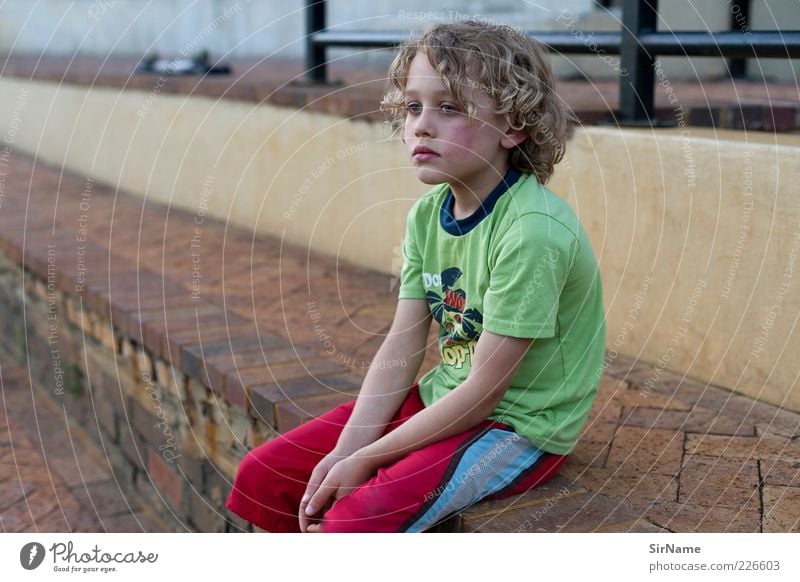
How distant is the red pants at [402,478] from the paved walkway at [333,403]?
0.05m

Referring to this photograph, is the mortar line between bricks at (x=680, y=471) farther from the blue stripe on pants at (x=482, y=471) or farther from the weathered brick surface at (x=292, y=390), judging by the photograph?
the weathered brick surface at (x=292, y=390)

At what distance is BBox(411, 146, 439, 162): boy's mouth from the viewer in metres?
1.74

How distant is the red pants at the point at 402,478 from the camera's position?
5.61 ft

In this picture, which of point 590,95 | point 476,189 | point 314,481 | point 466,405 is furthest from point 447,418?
point 590,95

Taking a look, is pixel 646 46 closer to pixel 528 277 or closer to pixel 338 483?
pixel 528 277

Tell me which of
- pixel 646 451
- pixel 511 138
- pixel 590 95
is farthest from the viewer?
pixel 590 95

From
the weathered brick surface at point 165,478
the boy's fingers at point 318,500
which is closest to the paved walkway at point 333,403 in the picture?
the weathered brick surface at point 165,478

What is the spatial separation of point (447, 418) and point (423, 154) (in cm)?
43

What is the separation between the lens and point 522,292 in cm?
167

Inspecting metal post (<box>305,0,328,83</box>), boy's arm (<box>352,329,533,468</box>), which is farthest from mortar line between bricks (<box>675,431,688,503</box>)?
metal post (<box>305,0,328,83</box>)

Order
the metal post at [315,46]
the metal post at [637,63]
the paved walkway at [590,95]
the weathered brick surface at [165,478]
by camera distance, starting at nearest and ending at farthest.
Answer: the metal post at [637,63]
the paved walkway at [590,95]
the weathered brick surface at [165,478]
the metal post at [315,46]
